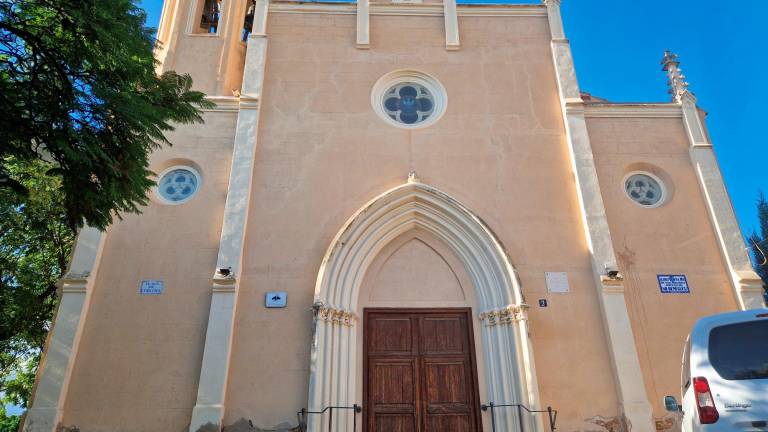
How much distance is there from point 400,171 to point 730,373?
6.68 m

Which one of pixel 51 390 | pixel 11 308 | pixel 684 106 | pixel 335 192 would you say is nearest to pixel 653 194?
pixel 684 106

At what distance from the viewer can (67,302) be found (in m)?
8.73

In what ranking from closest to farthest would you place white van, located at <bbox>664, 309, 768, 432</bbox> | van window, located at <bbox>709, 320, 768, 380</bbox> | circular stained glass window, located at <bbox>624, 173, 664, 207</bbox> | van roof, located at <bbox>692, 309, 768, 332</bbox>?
white van, located at <bbox>664, 309, 768, 432</bbox>
van window, located at <bbox>709, 320, 768, 380</bbox>
van roof, located at <bbox>692, 309, 768, 332</bbox>
circular stained glass window, located at <bbox>624, 173, 664, 207</bbox>

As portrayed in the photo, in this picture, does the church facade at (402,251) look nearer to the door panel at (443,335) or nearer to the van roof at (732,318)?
the door panel at (443,335)

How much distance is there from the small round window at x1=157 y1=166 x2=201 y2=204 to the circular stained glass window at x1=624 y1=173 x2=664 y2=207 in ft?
27.9

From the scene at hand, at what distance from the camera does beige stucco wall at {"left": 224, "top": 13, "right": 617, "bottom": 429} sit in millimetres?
8648

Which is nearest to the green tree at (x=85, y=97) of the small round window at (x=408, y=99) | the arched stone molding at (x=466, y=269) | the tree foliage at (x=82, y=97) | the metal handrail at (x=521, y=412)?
the tree foliage at (x=82, y=97)

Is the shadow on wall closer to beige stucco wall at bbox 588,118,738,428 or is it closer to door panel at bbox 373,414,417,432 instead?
door panel at bbox 373,414,417,432

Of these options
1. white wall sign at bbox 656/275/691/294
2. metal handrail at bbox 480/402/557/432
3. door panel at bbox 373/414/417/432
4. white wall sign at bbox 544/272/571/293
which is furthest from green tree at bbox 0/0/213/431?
white wall sign at bbox 656/275/691/294

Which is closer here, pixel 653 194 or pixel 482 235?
pixel 482 235

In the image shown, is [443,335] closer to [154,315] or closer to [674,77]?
[154,315]

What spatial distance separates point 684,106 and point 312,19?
8.28m

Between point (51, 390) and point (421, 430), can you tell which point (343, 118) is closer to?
point (421, 430)

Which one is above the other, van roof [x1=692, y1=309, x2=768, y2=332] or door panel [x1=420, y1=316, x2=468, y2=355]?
door panel [x1=420, y1=316, x2=468, y2=355]
